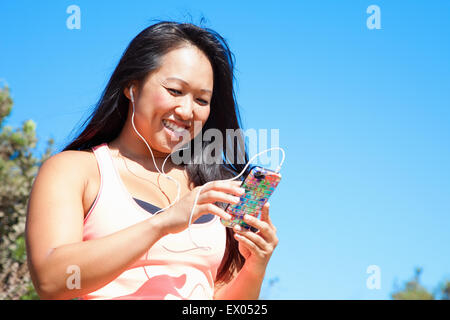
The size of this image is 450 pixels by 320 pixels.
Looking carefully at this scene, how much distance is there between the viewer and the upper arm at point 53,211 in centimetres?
218

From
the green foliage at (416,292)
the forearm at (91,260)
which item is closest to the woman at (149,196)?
the forearm at (91,260)

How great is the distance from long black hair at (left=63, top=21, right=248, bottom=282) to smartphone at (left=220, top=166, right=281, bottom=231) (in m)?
0.59

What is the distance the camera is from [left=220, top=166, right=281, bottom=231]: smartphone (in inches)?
92.0

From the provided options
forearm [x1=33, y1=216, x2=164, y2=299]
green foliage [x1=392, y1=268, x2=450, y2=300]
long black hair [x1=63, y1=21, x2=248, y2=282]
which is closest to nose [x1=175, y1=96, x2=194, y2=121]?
long black hair [x1=63, y1=21, x2=248, y2=282]

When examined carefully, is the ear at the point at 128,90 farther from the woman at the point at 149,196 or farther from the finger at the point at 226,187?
the finger at the point at 226,187

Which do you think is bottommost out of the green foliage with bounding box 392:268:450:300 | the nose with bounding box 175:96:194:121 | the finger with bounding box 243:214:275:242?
the green foliage with bounding box 392:268:450:300

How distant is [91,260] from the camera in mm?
2078

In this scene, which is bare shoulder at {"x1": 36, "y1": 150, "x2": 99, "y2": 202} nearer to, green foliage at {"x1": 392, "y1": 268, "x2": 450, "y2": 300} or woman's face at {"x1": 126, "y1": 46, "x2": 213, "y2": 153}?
woman's face at {"x1": 126, "y1": 46, "x2": 213, "y2": 153}

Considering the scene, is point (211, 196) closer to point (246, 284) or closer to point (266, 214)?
point (266, 214)

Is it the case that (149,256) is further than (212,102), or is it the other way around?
(212,102)

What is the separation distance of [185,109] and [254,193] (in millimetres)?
622

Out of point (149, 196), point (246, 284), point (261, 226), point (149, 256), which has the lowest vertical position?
point (246, 284)

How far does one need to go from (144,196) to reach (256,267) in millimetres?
657

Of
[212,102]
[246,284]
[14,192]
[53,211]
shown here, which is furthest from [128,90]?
[14,192]
